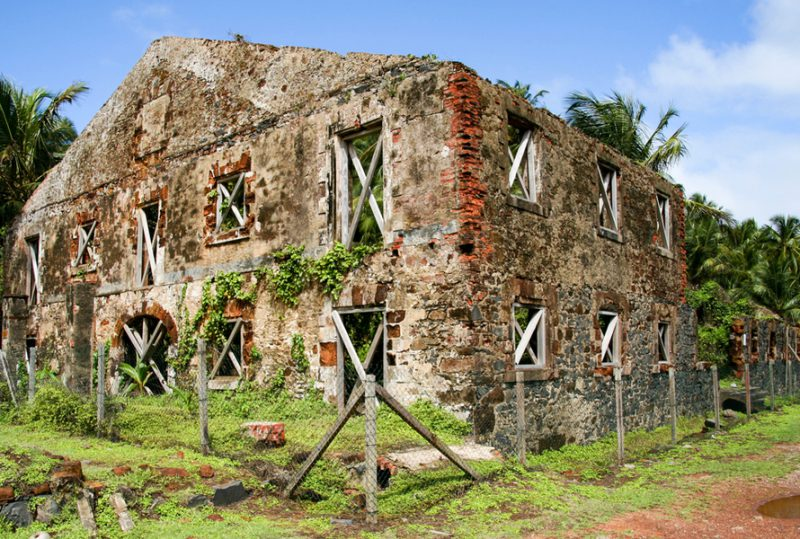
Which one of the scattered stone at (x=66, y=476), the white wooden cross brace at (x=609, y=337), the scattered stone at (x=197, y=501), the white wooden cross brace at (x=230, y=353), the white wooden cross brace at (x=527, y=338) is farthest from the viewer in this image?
the white wooden cross brace at (x=609, y=337)

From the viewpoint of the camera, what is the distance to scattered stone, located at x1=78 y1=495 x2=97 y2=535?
5898 millimetres

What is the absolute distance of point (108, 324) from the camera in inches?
629

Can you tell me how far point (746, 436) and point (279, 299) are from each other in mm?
9415

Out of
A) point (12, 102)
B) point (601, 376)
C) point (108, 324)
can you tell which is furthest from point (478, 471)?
point (12, 102)

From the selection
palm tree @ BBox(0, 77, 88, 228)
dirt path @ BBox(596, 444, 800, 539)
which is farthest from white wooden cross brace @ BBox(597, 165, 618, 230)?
palm tree @ BBox(0, 77, 88, 228)

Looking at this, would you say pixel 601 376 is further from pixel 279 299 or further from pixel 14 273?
pixel 14 273

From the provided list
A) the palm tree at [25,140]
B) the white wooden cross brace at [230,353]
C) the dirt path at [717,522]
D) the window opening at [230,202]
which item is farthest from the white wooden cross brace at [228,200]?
the palm tree at [25,140]

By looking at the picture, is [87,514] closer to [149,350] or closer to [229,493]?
[229,493]

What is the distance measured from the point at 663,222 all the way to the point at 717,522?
10.9 meters

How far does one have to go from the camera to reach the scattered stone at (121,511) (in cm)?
602

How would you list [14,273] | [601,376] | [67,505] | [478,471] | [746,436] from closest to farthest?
1. [67,505]
2. [478,471]
3. [601,376]
4. [746,436]
5. [14,273]

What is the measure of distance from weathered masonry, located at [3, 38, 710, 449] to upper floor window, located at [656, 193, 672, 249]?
82mm

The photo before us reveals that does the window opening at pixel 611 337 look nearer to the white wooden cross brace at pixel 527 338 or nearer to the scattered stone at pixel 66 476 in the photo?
the white wooden cross brace at pixel 527 338

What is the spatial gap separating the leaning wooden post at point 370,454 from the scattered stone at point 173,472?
7.09 feet
